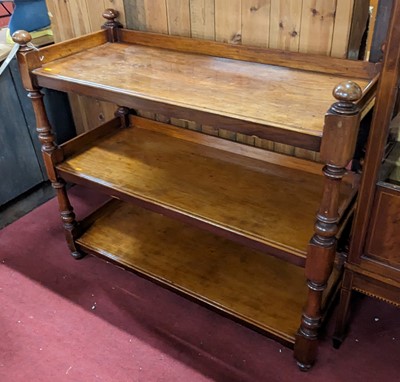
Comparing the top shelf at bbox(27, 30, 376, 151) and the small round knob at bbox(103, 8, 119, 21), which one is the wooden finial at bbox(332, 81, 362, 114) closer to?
the top shelf at bbox(27, 30, 376, 151)

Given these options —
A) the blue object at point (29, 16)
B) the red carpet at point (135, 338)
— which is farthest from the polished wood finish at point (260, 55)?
the red carpet at point (135, 338)

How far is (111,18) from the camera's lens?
2.04 meters

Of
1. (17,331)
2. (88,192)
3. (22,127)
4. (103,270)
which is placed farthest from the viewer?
(88,192)

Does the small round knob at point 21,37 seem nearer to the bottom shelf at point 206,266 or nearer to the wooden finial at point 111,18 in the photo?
the wooden finial at point 111,18

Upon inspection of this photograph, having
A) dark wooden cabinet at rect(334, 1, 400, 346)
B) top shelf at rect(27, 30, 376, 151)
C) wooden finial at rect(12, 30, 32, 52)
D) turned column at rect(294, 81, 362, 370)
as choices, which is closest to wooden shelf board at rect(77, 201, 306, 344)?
turned column at rect(294, 81, 362, 370)

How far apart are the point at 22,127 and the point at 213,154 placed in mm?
1116

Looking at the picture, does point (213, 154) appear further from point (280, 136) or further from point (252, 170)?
point (280, 136)

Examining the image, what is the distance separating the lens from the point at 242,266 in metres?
2.00

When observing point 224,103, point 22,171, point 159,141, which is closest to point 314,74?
point 224,103

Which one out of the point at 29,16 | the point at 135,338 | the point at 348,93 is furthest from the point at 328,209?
the point at 29,16

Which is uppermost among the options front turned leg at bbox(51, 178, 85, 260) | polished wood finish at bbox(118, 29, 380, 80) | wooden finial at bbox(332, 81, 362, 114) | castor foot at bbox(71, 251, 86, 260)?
wooden finial at bbox(332, 81, 362, 114)

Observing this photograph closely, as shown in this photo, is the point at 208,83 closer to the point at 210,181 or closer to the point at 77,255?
the point at 210,181

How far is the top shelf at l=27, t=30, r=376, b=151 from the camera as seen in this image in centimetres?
134

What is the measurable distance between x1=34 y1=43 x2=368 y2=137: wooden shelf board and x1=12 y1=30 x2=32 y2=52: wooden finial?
94 millimetres
